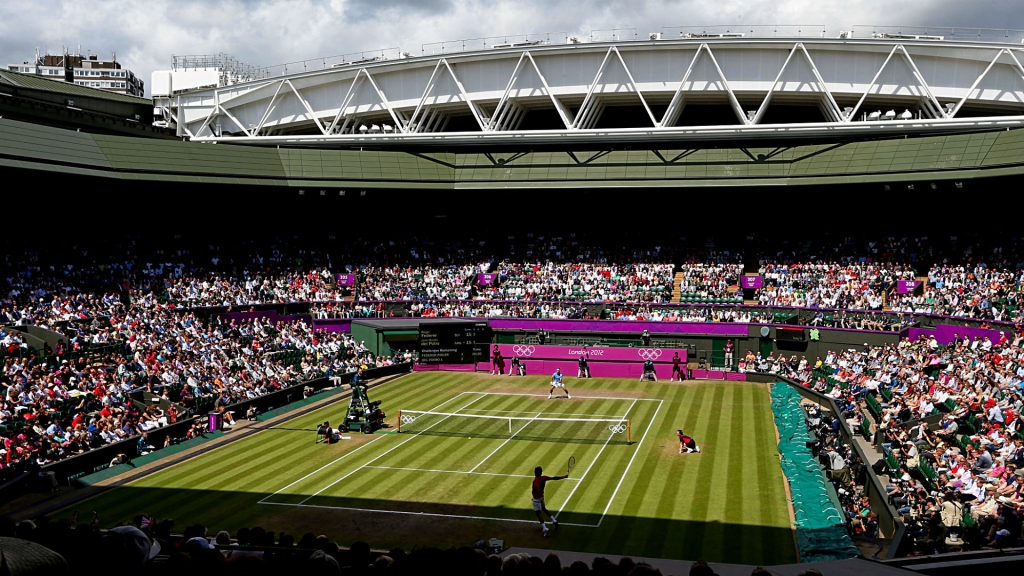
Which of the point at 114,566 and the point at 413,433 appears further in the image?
the point at 413,433

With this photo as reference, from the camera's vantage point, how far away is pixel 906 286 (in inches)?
1875

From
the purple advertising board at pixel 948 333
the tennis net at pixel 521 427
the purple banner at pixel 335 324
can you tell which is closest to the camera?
the tennis net at pixel 521 427

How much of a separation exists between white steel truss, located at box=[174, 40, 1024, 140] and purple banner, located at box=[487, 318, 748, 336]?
11.9m

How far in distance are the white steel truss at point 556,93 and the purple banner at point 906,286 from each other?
30.8 ft

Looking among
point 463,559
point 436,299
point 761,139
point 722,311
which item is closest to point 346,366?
point 436,299

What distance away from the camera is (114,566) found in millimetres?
5992

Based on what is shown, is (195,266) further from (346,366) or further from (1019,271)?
(1019,271)

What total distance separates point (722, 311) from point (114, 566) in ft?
151

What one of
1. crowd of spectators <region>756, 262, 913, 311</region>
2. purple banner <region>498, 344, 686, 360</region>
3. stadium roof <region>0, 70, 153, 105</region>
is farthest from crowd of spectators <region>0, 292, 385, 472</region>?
crowd of spectators <region>756, 262, 913, 311</region>

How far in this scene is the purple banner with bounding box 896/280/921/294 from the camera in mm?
47531

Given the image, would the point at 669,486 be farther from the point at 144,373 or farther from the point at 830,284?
the point at 830,284

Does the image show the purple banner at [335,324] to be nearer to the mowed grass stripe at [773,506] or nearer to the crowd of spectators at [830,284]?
the crowd of spectators at [830,284]

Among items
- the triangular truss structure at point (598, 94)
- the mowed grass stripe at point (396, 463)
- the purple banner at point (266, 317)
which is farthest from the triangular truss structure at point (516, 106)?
the mowed grass stripe at point (396, 463)

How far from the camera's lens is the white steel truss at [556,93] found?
4941 centimetres
